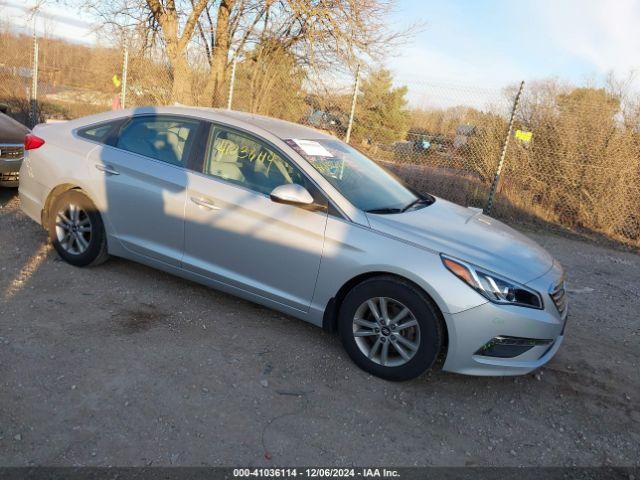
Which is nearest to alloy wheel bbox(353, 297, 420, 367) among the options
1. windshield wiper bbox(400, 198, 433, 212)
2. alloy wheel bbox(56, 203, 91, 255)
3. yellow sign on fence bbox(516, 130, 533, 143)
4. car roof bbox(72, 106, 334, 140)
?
windshield wiper bbox(400, 198, 433, 212)

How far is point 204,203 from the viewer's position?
12.5 ft

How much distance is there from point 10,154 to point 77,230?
9.04 feet

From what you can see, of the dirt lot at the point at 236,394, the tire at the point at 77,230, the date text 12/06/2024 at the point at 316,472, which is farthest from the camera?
the tire at the point at 77,230

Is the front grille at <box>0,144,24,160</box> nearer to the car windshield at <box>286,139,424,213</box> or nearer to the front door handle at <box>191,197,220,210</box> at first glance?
the front door handle at <box>191,197,220,210</box>

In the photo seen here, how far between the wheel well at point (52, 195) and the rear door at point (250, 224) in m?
1.26

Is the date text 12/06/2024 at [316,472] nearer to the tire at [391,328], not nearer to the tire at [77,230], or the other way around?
the tire at [391,328]

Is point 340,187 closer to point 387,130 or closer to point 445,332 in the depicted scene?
point 445,332

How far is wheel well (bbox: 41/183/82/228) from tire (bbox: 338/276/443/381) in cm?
269

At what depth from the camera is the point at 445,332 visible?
3.16 metres

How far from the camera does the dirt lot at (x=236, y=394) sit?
258 cm

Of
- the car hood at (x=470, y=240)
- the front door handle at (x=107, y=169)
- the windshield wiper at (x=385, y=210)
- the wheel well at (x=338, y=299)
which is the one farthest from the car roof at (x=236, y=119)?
the wheel well at (x=338, y=299)

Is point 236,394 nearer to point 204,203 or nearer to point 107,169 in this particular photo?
point 204,203

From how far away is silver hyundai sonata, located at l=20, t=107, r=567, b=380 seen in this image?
3.15 meters

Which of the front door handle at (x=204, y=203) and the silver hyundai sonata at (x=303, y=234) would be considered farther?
the front door handle at (x=204, y=203)
